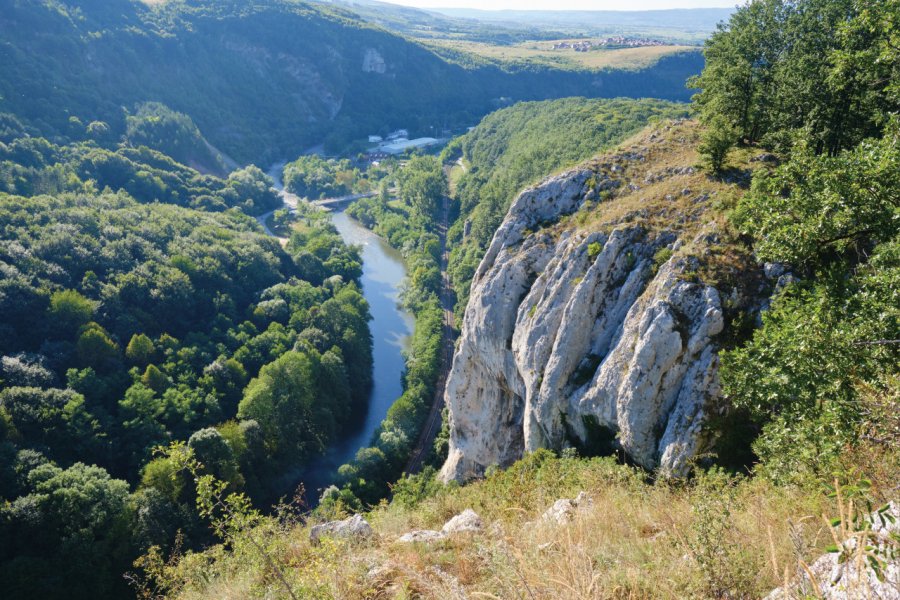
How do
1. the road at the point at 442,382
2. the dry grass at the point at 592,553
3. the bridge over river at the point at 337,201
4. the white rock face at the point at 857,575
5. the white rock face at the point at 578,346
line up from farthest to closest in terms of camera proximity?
the bridge over river at the point at 337,201 < the road at the point at 442,382 < the white rock face at the point at 578,346 < the dry grass at the point at 592,553 < the white rock face at the point at 857,575

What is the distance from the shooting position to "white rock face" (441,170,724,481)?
15.9 m

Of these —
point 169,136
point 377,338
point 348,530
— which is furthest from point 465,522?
point 169,136

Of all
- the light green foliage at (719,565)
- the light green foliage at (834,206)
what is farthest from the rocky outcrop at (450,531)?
the light green foliage at (834,206)

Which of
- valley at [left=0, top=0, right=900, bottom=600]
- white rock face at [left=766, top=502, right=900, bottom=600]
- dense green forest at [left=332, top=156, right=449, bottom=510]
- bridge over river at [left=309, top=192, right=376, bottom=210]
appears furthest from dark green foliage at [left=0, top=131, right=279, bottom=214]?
white rock face at [left=766, top=502, right=900, bottom=600]

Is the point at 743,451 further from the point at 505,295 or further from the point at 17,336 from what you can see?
the point at 17,336

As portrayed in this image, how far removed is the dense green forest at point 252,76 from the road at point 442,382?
78100mm

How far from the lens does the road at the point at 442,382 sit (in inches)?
1618

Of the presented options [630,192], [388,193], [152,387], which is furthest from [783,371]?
[388,193]

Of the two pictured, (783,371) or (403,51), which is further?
(403,51)

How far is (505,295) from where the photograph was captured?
2430 cm

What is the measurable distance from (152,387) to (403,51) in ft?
611

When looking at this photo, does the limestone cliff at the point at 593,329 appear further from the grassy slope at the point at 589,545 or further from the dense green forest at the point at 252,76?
the dense green forest at the point at 252,76

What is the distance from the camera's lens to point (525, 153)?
74.2 m

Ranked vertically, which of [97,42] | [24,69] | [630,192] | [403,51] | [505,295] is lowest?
[505,295]
